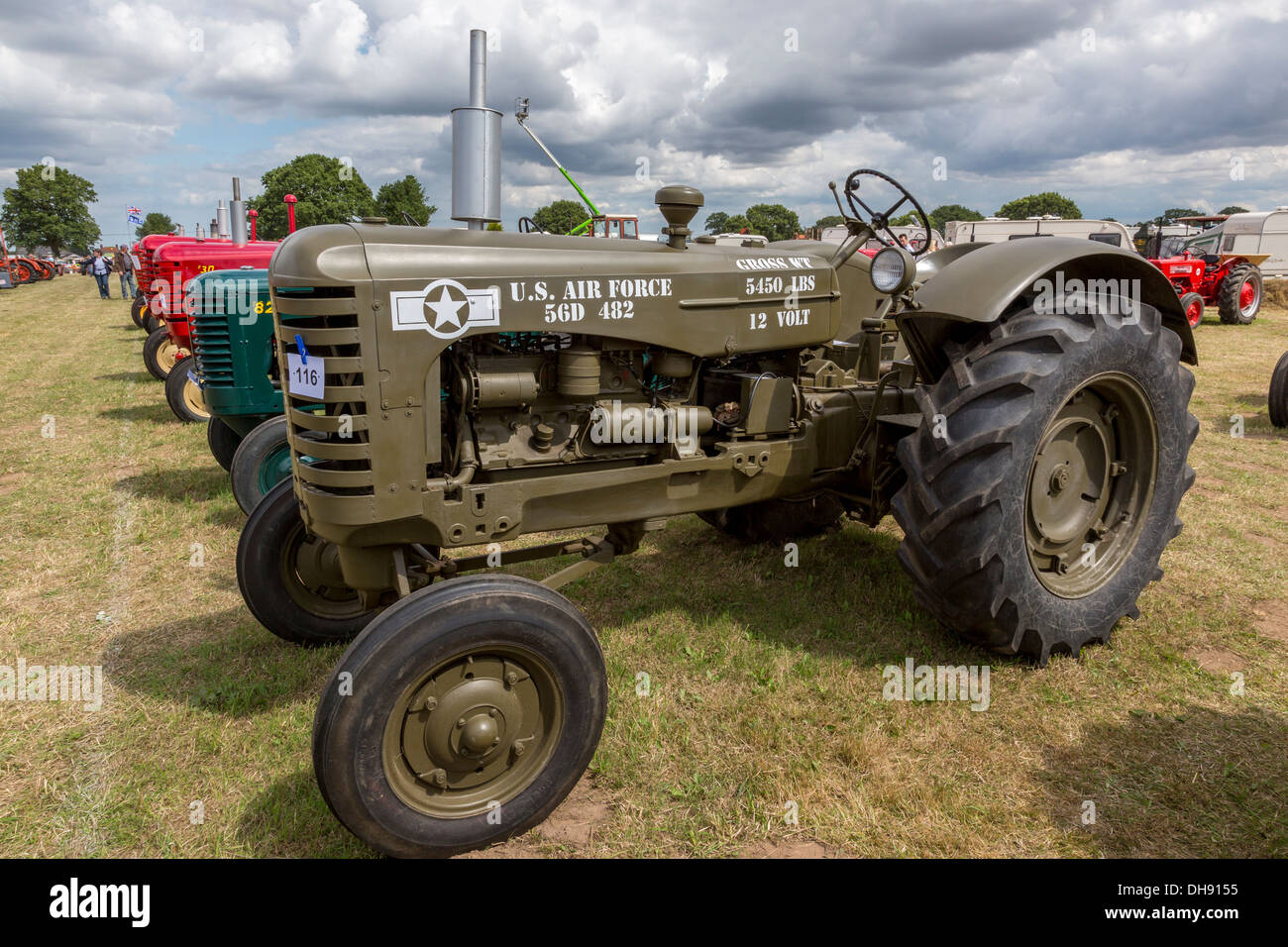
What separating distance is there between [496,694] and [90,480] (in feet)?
18.4

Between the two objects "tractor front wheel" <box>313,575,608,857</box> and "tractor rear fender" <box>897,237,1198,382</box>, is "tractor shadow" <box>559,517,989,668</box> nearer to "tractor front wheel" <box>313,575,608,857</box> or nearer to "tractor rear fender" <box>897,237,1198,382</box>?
"tractor rear fender" <box>897,237,1198,382</box>

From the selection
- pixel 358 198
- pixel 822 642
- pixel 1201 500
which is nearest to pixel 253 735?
pixel 822 642

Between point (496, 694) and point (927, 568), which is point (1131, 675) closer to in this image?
point (927, 568)

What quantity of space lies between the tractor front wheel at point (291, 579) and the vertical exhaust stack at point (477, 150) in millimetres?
1474

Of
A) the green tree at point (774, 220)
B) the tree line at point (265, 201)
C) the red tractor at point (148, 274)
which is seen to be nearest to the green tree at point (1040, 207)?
the green tree at point (774, 220)

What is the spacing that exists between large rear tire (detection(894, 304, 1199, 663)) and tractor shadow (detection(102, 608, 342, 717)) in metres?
2.59

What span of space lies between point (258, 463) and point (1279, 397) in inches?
329

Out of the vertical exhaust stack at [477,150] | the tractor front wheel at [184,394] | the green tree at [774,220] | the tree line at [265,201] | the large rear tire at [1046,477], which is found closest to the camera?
the vertical exhaust stack at [477,150]

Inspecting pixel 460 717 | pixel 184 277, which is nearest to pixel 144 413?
pixel 184 277

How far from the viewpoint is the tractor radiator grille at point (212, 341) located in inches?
227

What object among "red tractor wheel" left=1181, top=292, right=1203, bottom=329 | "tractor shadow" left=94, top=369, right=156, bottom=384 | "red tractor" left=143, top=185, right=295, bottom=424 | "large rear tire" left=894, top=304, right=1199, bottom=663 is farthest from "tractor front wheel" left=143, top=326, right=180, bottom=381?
"red tractor wheel" left=1181, top=292, right=1203, bottom=329

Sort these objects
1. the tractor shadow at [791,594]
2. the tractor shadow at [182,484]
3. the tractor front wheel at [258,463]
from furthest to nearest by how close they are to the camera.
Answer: the tractor shadow at [182,484] < the tractor front wheel at [258,463] < the tractor shadow at [791,594]

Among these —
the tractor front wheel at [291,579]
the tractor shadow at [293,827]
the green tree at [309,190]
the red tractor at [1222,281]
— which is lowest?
the tractor shadow at [293,827]

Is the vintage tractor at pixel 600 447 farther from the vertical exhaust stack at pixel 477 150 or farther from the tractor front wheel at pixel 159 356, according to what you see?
the tractor front wheel at pixel 159 356
